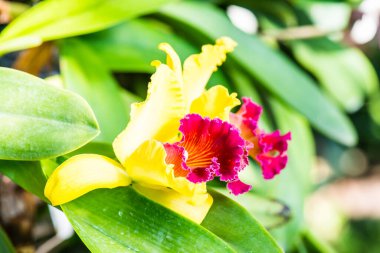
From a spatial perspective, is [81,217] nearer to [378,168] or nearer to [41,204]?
[41,204]

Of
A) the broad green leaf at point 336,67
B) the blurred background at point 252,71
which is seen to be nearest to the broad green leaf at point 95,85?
the blurred background at point 252,71

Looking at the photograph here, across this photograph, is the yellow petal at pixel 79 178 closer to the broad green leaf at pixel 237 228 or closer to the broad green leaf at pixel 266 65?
the broad green leaf at pixel 237 228

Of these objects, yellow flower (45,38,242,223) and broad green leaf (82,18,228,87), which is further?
broad green leaf (82,18,228,87)

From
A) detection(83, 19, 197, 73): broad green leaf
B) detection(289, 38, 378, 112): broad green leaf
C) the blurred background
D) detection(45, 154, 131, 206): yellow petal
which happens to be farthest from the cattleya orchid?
detection(289, 38, 378, 112): broad green leaf

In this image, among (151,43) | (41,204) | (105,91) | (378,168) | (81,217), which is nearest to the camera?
(81,217)

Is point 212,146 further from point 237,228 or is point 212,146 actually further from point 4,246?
point 4,246

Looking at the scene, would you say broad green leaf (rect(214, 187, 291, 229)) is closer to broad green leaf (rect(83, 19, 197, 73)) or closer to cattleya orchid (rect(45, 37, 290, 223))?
cattleya orchid (rect(45, 37, 290, 223))

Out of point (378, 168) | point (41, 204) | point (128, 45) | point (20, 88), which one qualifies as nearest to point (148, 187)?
point (20, 88)
